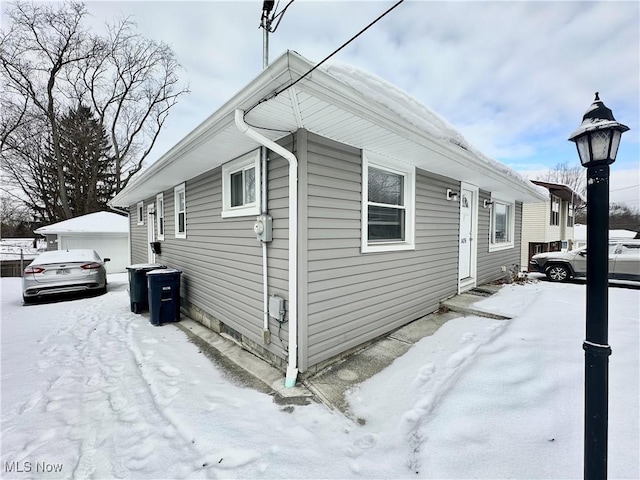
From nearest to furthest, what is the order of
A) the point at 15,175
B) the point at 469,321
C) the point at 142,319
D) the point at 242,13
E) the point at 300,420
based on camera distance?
the point at 300,420 < the point at 242,13 < the point at 469,321 < the point at 142,319 < the point at 15,175

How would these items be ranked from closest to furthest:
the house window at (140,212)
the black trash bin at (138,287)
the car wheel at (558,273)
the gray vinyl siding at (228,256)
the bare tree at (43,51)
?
the gray vinyl siding at (228,256) < the black trash bin at (138,287) < the car wheel at (558,273) < the house window at (140,212) < the bare tree at (43,51)

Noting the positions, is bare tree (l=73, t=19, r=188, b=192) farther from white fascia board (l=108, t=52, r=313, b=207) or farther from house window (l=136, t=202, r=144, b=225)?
white fascia board (l=108, t=52, r=313, b=207)

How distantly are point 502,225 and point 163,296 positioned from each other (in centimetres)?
878

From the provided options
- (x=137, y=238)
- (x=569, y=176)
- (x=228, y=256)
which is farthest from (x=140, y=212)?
(x=569, y=176)

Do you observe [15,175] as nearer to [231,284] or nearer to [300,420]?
[231,284]

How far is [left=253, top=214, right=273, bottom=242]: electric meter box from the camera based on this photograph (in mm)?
3218

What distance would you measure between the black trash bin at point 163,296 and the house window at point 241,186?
69.5 inches

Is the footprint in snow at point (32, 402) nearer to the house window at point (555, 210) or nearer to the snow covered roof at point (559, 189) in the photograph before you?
the snow covered roof at point (559, 189)

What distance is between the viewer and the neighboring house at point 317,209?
262 cm

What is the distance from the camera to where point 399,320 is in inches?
168

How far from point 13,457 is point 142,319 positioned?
3505 millimetres

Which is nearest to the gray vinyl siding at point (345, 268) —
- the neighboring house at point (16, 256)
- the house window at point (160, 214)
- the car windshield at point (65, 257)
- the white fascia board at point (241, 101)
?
the white fascia board at point (241, 101)

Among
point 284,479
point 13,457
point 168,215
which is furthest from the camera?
point 168,215

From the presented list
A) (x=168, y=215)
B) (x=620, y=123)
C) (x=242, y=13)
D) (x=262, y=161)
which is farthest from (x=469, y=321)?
(x=168, y=215)
